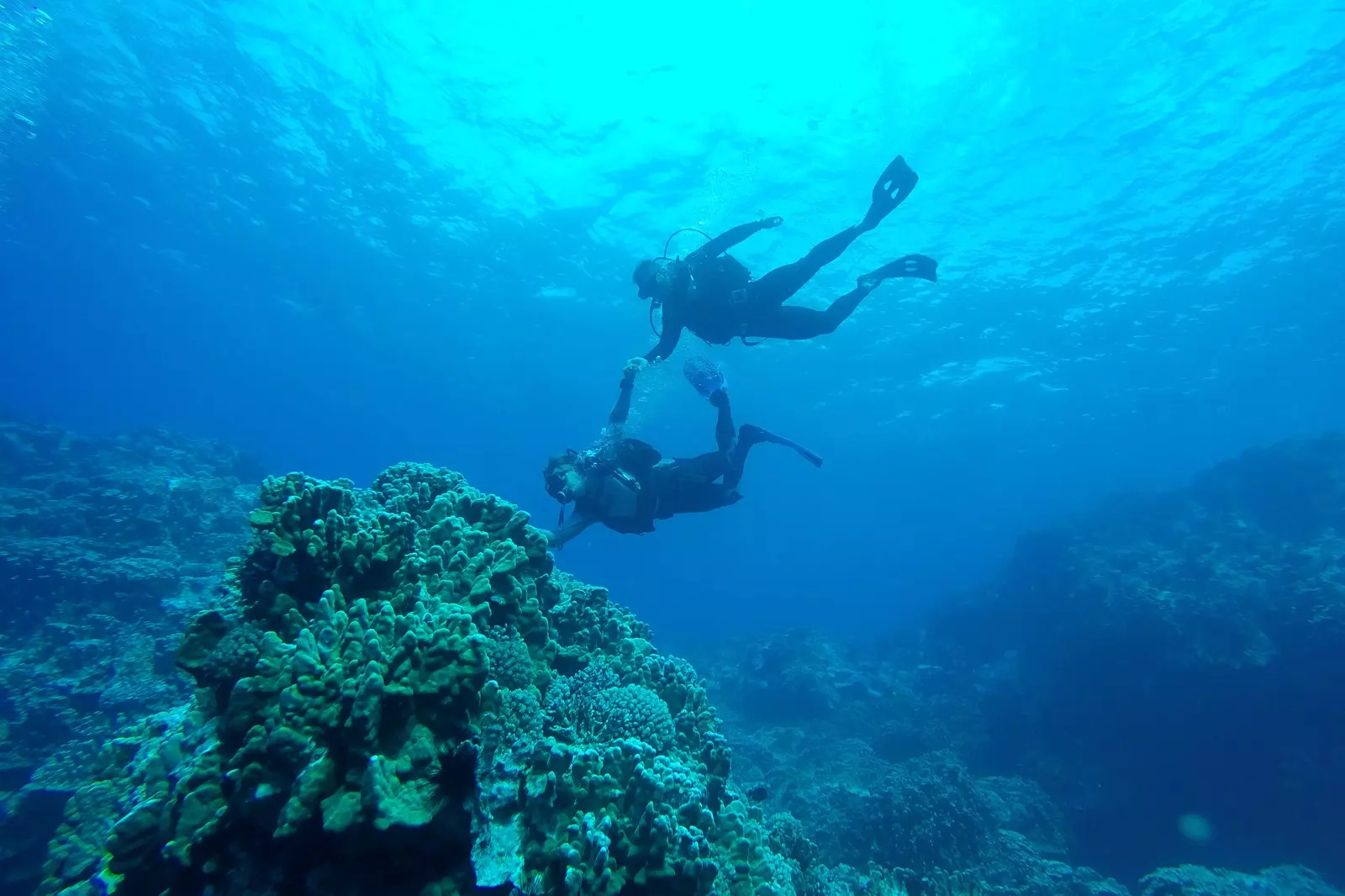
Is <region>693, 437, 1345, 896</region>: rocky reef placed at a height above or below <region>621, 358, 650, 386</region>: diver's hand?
below

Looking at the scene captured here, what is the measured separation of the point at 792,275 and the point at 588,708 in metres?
8.55

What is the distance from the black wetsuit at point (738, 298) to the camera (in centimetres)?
1051

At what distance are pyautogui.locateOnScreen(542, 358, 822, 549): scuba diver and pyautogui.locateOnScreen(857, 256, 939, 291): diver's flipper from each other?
314cm

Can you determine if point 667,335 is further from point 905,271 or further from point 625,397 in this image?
point 905,271

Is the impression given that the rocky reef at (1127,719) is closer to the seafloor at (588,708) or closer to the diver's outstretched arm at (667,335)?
the seafloor at (588,708)

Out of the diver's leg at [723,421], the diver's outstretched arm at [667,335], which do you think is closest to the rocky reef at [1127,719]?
the diver's leg at [723,421]

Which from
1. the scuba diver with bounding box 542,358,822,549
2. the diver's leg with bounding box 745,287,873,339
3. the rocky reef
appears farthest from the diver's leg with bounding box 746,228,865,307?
the rocky reef

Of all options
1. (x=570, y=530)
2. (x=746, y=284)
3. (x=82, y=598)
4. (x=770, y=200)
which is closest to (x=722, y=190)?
(x=770, y=200)

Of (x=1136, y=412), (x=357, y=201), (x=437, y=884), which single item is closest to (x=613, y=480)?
(x=437, y=884)

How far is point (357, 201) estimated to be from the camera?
87.5 feet

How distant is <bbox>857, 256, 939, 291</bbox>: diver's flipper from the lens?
10445 millimetres

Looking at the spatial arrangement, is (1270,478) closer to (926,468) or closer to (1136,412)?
(1136,412)

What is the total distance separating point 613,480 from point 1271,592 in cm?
1694

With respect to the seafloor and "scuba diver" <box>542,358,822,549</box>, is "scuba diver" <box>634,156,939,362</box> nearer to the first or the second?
"scuba diver" <box>542,358,822,549</box>
